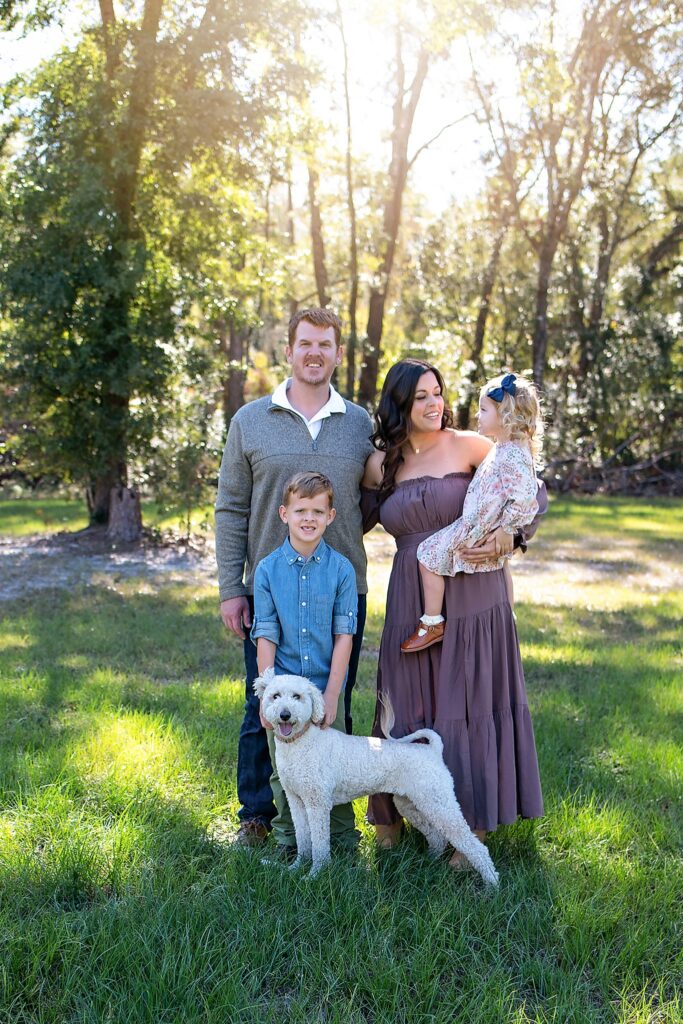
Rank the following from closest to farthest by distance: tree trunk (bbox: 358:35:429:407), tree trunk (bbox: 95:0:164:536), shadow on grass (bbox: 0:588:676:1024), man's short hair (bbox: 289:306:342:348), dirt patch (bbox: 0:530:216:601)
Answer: shadow on grass (bbox: 0:588:676:1024), man's short hair (bbox: 289:306:342:348), dirt patch (bbox: 0:530:216:601), tree trunk (bbox: 95:0:164:536), tree trunk (bbox: 358:35:429:407)

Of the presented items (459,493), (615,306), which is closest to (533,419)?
(459,493)

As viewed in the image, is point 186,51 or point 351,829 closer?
point 351,829

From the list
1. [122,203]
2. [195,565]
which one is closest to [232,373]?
[122,203]

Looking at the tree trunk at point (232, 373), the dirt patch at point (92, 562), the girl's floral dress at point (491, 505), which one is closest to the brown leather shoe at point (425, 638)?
the girl's floral dress at point (491, 505)

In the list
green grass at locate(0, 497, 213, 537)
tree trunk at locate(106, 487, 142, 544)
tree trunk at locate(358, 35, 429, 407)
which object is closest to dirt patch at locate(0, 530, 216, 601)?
tree trunk at locate(106, 487, 142, 544)

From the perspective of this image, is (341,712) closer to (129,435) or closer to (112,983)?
(112,983)

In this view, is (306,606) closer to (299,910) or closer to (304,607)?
(304,607)

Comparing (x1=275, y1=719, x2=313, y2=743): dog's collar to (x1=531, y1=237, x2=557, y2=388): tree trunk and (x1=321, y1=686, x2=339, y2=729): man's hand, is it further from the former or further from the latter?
(x1=531, y1=237, x2=557, y2=388): tree trunk

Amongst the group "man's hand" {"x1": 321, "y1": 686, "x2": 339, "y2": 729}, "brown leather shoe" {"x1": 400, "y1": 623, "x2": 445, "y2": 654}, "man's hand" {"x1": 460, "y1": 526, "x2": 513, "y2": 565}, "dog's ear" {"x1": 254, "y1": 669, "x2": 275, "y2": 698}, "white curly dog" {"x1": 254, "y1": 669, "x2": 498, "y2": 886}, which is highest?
"man's hand" {"x1": 460, "y1": 526, "x2": 513, "y2": 565}

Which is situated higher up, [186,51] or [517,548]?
[186,51]

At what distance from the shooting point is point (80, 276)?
39.1 feet

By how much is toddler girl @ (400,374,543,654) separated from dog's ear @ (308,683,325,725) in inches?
23.8

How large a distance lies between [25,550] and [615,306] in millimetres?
19732

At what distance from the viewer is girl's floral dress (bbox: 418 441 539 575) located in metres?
3.79
